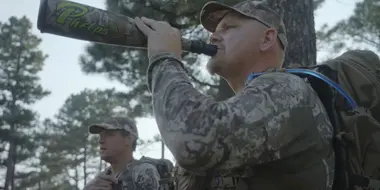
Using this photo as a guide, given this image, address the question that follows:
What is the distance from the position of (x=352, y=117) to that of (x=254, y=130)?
0.47 meters

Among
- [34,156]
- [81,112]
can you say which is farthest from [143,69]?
[81,112]

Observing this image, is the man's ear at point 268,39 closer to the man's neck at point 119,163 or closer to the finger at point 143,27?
the finger at point 143,27

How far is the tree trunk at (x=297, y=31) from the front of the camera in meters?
3.97

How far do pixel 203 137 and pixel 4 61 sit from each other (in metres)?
32.2

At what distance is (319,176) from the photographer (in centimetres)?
176

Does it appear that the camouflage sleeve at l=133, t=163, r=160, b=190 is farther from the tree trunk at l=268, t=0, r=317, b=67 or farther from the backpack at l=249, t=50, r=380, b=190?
the backpack at l=249, t=50, r=380, b=190

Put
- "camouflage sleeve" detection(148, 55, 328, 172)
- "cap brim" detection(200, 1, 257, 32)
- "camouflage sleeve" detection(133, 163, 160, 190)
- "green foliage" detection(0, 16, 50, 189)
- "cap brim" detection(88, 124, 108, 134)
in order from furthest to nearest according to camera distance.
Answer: "green foliage" detection(0, 16, 50, 189)
"cap brim" detection(88, 124, 108, 134)
"camouflage sleeve" detection(133, 163, 160, 190)
"cap brim" detection(200, 1, 257, 32)
"camouflage sleeve" detection(148, 55, 328, 172)

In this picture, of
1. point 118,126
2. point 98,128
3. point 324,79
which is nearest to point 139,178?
point 118,126

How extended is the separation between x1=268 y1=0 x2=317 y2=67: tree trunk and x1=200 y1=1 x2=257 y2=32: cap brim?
160 centimetres

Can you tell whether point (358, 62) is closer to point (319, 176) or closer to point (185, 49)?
point (319, 176)

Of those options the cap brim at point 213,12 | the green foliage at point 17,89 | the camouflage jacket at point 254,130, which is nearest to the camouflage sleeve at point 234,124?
the camouflage jacket at point 254,130

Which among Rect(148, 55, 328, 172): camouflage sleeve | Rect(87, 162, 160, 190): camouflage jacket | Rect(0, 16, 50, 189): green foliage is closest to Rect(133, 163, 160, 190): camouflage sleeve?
Rect(87, 162, 160, 190): camouflage jacket

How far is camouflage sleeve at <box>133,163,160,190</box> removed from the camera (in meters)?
4.49

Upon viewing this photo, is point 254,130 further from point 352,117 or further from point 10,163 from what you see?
point 10,163
